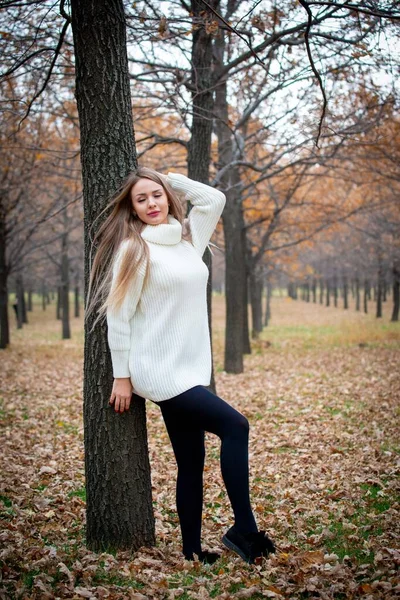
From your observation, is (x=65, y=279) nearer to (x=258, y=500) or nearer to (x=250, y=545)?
(x=258, y=500)

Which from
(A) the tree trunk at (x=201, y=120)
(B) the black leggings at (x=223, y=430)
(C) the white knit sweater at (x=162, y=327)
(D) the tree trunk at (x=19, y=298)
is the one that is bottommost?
(D) the tree trunk at (x=19, y=298)

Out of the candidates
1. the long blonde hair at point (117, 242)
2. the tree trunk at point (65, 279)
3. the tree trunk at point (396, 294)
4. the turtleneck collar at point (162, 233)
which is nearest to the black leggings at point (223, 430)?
the long blonde hair at point (117, 242)

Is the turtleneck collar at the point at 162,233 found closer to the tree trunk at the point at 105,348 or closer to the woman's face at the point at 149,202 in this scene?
the woman's face at the point at 149,202

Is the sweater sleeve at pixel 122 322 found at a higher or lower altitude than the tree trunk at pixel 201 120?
lower

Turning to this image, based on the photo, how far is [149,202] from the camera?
3.21m

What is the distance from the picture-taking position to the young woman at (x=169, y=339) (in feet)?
9.61

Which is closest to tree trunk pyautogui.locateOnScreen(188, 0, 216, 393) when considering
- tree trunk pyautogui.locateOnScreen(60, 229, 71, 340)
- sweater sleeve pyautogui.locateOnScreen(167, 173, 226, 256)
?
sweater sleeve pyautogui.locateOnScreen(167, 173, 226, 256)

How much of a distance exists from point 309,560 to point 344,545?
0.50m

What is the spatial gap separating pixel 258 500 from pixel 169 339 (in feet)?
7.25

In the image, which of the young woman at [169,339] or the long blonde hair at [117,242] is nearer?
the young woman at [169,339]

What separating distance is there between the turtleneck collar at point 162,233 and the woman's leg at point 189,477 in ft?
3.60

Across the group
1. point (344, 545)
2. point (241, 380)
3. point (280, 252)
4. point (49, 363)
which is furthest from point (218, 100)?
point (280, 252)

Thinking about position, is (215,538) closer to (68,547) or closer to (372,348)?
(68,547)

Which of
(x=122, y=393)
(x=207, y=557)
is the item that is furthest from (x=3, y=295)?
(x=207, y=557)
